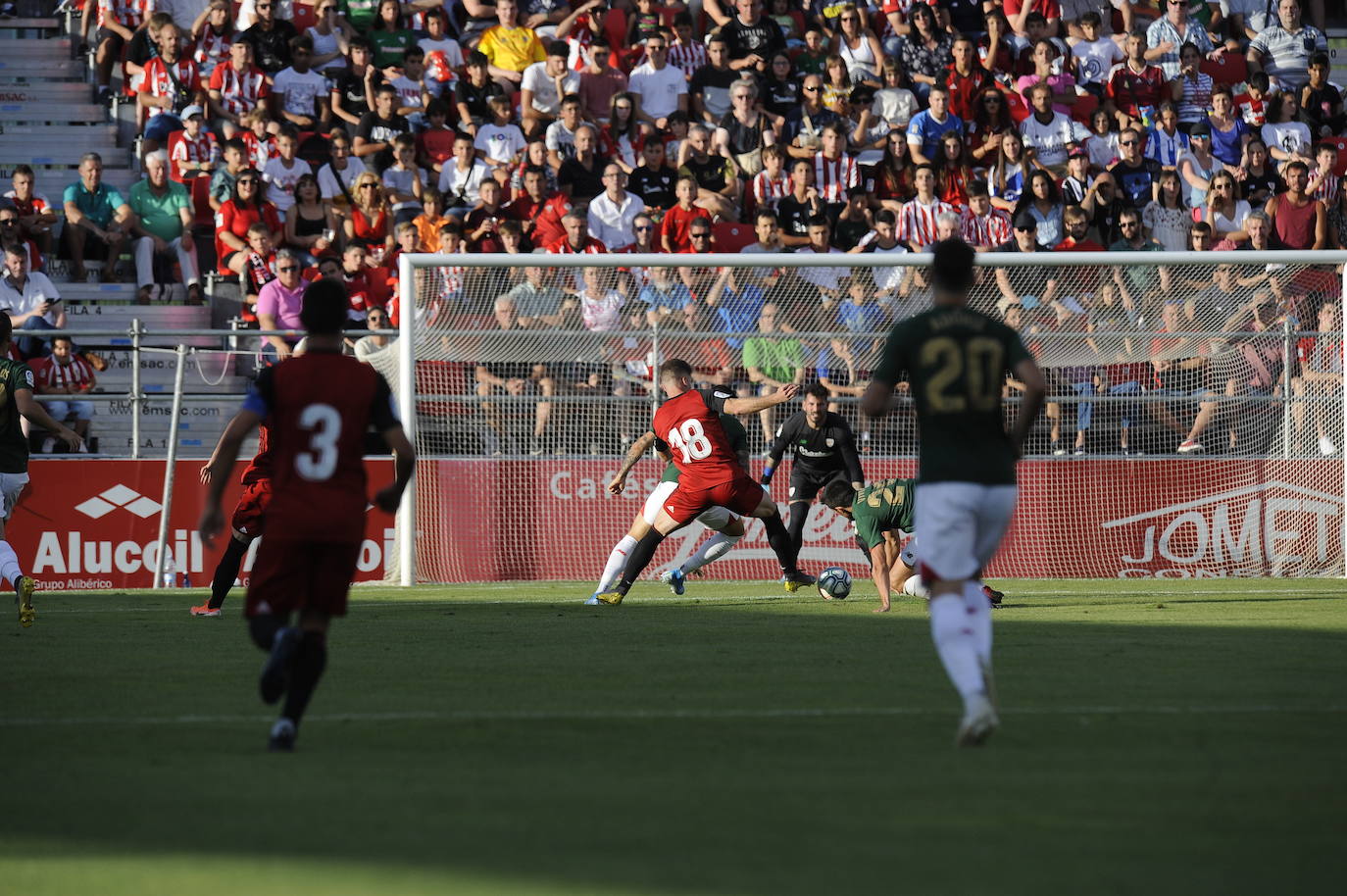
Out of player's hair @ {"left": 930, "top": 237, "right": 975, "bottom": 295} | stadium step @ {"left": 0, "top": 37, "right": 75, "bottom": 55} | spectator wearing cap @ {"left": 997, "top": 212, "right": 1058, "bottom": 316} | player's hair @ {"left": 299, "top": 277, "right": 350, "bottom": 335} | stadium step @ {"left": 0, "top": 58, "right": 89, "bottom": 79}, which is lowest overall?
player's hair @ {"left": 299, "top": 277, "right": 350, "bottom": 335}

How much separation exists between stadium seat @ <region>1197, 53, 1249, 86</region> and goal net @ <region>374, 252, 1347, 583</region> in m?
6.17

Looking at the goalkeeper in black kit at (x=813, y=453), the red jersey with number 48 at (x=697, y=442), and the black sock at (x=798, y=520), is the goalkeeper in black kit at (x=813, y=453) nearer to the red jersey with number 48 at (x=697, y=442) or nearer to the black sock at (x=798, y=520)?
the black sock at (x=798, y=520)

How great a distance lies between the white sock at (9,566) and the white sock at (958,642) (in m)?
8.17

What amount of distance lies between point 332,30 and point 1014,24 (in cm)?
929

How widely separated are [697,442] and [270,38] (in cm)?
1034

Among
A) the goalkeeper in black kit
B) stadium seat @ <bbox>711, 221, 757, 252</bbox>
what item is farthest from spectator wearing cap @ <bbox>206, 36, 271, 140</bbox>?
the goalkeeper in black kit

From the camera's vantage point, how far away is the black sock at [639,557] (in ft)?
48.5

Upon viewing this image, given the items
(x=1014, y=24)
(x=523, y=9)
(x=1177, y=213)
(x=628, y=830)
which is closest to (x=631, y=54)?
(x=523, y=9)

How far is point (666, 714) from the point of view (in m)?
7.97

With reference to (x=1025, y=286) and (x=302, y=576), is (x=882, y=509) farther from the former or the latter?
(x=302, y=576)

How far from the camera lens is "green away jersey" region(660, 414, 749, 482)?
52.6ft

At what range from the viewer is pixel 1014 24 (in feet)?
80.4

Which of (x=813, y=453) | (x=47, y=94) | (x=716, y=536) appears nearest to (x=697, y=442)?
(x=716, y=536)

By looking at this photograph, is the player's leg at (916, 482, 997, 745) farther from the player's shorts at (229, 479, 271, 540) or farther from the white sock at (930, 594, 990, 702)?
the player's shorts at (229, 479, 271, 540)
